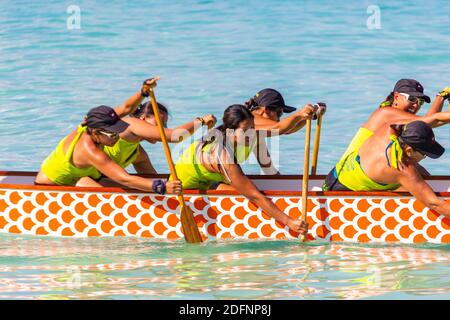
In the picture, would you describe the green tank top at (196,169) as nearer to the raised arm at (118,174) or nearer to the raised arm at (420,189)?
the raised arm at (118,174)

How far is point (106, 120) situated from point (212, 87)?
1107cm

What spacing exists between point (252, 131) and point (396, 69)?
12.5m

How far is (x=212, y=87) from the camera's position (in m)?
23.4

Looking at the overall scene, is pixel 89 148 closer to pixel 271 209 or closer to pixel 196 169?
pixel 196 169

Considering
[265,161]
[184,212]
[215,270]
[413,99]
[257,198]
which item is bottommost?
[215,270]

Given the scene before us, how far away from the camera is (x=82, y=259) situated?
12.3 m

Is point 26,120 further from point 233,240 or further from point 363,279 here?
point 363,279

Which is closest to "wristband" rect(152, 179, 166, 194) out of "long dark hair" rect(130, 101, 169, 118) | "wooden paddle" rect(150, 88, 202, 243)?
"wooden paddle" rect(150, 88, 202, 243)

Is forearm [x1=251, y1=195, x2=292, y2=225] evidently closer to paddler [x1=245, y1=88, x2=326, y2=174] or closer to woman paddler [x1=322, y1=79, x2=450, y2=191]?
woman paddler [x1=322, y1=79, x2=450, y2=191]

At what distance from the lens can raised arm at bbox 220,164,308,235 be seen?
12492 millimetres

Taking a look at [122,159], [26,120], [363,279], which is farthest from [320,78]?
[363,279]

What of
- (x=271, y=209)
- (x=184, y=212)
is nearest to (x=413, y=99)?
(x=271, y=209)

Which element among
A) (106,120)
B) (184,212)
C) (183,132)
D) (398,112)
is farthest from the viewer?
(398,112)

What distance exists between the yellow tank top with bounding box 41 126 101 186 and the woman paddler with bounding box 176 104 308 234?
1036 millimetres
